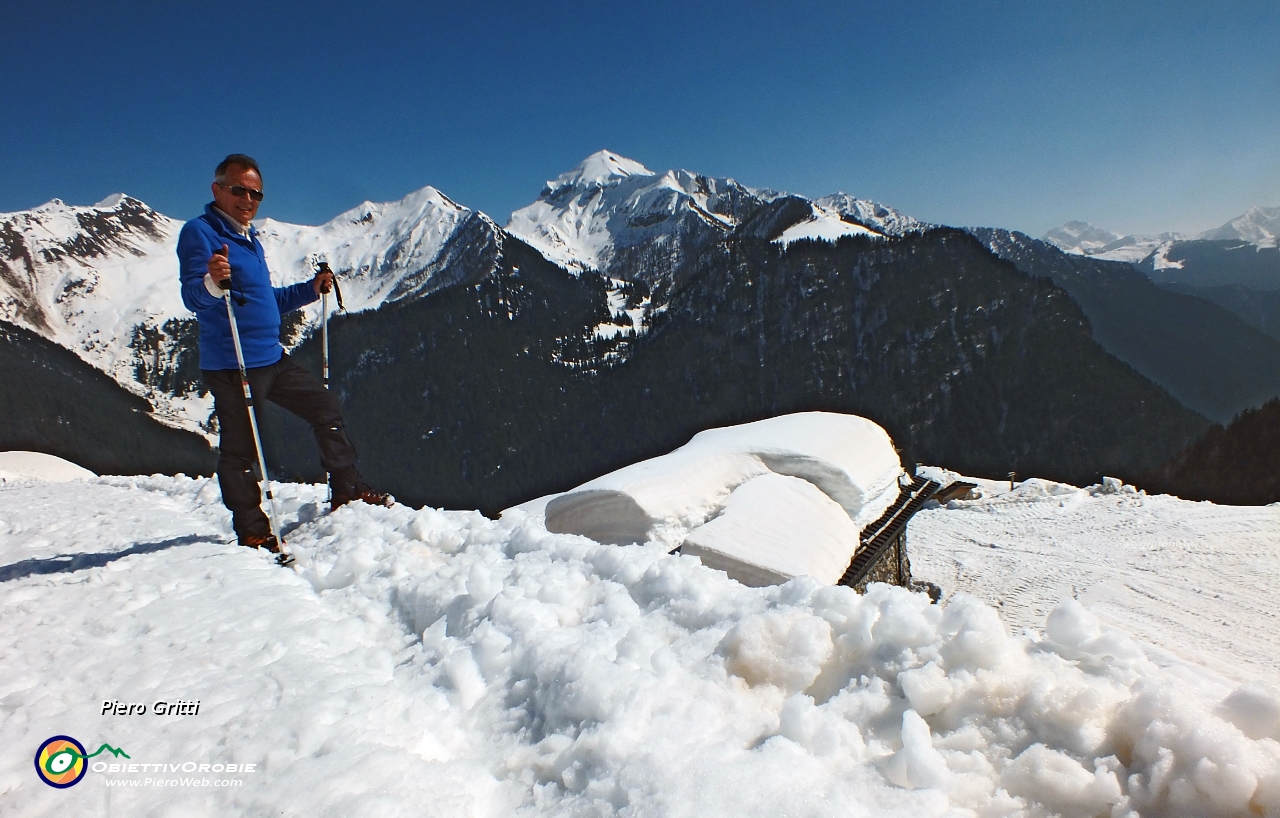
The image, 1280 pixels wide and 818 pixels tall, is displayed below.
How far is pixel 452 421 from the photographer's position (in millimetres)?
125625

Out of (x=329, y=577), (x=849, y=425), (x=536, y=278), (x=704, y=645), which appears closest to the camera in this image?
(x=704, y=645)

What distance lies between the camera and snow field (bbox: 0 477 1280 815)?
4.37 feet

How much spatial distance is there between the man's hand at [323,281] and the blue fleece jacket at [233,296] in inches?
16.4

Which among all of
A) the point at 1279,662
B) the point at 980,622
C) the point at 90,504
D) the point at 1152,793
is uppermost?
the point at 90,504

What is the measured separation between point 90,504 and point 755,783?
7.48 m

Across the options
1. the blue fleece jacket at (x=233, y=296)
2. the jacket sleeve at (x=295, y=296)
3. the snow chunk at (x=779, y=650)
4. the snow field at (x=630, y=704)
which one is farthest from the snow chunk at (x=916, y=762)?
the jacket sleeve at (x=295, y=296)

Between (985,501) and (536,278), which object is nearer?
(985,501)

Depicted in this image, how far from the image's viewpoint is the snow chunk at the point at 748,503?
14.1 feet

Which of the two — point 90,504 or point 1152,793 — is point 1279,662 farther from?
point 90,504

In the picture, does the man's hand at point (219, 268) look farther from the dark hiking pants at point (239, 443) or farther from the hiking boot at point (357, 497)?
the hiking boot at point (357, 497)

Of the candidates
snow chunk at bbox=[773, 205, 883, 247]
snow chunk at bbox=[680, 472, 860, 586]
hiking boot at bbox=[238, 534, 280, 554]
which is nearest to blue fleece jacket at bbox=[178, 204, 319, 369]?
hiking boot at bbox=[238, 534, 280, 554]

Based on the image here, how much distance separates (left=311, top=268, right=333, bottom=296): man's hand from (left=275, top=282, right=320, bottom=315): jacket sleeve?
3cm

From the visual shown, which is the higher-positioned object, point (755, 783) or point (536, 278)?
point (536, 278)

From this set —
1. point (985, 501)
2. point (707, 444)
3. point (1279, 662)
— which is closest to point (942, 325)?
point (985, 501)
